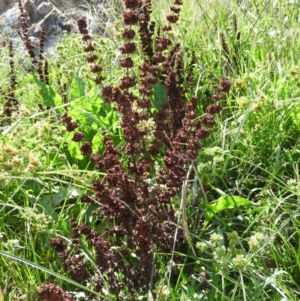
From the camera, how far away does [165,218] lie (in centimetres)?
193

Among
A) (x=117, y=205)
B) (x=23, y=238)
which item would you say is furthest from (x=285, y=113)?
(x=23, y=238)

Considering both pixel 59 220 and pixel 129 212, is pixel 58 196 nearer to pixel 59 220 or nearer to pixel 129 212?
pixel 59 220

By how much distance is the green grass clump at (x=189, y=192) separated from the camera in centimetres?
178

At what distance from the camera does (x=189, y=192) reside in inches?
86.3

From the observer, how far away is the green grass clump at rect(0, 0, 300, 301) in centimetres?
178

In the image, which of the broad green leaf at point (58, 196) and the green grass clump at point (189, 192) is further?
the broad green leaf at point (58, 196)

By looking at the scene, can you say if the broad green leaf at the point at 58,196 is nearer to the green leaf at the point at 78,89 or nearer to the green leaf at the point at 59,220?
the green leaf at the point at 59,220

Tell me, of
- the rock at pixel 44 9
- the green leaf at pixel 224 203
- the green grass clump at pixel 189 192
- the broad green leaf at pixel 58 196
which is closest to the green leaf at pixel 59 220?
the green grass clump at pixel 189 192

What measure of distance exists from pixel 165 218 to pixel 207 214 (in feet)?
0.66

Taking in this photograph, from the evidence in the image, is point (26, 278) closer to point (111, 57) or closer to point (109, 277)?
point (109, 277)

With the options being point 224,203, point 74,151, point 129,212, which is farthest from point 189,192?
point 74,151

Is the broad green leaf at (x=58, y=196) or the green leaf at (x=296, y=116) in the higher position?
the broad green leaf at (x=58, y=196)

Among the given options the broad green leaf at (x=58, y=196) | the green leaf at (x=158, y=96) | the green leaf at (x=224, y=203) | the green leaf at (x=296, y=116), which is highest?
the green leaf at (x=158, y=96)

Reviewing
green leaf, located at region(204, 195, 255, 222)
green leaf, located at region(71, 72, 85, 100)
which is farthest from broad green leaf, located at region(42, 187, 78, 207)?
green leaf, located at region(71, 72, 85, 100)
